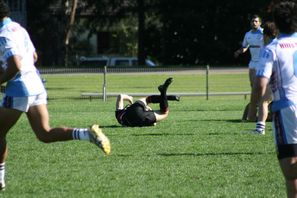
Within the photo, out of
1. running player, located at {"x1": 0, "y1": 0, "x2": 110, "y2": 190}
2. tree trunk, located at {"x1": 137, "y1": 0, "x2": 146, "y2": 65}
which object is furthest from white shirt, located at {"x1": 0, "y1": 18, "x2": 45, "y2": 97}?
tree trunk, located at {"x1": 137, "y1": 0, "x2": 146, "y2": 65}

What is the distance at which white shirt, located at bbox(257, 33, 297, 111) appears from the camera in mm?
6258

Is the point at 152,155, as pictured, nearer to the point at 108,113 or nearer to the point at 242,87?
the point at 108,113

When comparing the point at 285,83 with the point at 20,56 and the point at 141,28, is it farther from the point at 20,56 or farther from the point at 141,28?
the point at 141,28

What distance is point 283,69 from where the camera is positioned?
20.6ft

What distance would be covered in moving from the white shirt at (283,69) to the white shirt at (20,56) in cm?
254

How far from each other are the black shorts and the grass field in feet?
0.72

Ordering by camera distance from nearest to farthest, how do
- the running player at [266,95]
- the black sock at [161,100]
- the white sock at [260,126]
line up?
1. the running player at [266,95]
2. the white sock at [260,126]
3. the black sock at [161,100]

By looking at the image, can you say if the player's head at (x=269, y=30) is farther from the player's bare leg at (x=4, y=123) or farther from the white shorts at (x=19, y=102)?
the player's bare leg at (x=4, y=123)

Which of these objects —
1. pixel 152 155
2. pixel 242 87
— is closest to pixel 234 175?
pixel 152 155

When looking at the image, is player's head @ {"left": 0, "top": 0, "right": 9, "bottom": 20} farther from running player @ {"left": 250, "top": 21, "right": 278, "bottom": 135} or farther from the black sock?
the black sock

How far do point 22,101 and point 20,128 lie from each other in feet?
22.8

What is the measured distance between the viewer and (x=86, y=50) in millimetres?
70375

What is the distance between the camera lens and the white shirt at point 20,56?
25.0 ft

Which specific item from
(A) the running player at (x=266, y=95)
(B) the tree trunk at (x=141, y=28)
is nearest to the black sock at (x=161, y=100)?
(A) the running player at (x=266, y=95)
